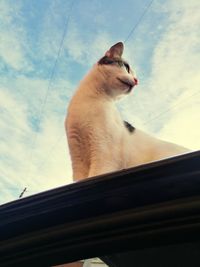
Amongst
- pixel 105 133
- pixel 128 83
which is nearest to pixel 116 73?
pixel 128 83

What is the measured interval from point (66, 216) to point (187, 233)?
325 mm

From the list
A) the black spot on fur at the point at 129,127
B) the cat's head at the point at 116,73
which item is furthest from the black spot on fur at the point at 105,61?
the black spot on fur at the point at 129,127

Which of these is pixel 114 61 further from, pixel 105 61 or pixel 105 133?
pixel 105 133

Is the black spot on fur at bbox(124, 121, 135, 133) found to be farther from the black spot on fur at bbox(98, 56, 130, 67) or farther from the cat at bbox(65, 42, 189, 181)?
the black spot on fur at bbox(98, 56, 130, 67)

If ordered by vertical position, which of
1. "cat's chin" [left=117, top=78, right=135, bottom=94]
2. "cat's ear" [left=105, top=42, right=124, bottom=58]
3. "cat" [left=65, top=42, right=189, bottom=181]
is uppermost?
"cat's ear" [left=105, top=42, right=124, bottom=58]

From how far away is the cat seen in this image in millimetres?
1750

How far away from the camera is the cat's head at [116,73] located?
7.11 ft

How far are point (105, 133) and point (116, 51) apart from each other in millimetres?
741

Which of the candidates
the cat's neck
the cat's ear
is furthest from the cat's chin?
the cat's ear

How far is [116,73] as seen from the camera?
2184 millimetres

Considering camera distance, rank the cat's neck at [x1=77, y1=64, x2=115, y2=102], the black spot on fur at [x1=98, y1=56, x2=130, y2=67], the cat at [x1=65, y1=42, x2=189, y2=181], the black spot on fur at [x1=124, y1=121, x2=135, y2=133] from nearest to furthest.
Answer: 1. the cat at [x1=65, y1=42, x2=189, y2=181]
2. the black spot on fur at [x1=124, y1=121, x2=135, y2=133]
3. the cat's neck at [x1=77, y1=64, x2=115, y2=102]
4. the black spot on fur at [x1=98, y1=56, x2=130, y2=67]

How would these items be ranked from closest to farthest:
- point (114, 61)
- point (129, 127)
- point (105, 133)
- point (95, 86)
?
1. point (105, 133)
2. point (129, 127)
3. point (95, 86)
4. point (114, 61)

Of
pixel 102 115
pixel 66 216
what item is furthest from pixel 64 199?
pixel 102 115

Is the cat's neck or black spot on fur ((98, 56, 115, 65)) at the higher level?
black spot on fur ((98, 56, 115, 65))
